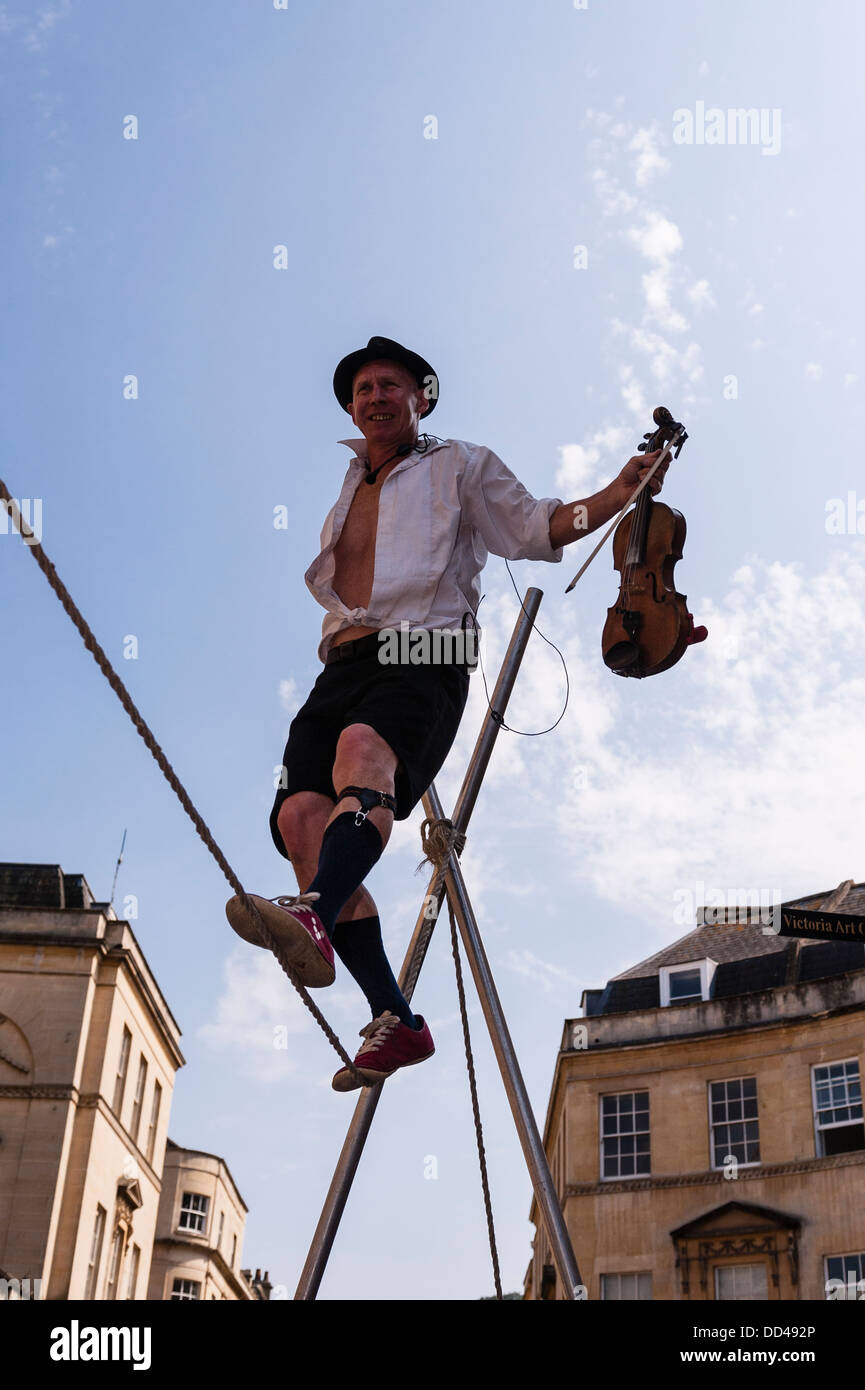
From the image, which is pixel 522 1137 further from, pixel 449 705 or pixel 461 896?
pixel 449 705

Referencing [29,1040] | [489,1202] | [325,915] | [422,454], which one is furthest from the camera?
[29,1040]

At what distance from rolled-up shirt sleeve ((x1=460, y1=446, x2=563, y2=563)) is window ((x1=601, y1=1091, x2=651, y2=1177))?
27.1 metres

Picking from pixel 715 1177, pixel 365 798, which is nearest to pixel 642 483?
pixel 365 798

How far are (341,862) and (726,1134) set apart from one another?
2747cm

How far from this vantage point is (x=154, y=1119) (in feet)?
119

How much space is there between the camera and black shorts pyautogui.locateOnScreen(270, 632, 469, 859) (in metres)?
4.14

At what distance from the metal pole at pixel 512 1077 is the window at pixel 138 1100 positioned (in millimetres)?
29522

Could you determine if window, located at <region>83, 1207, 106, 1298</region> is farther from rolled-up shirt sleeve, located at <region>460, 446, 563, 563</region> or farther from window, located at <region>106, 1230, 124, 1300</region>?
rolled-up shirt sleeve, located at <region>460, 446, 563, 563</region>

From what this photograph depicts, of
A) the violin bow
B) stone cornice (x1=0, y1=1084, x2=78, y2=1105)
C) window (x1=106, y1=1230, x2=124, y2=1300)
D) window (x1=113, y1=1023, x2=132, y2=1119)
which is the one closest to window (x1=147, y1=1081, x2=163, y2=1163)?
window (x1=113, y1=1023, x2=132, y2=1119)

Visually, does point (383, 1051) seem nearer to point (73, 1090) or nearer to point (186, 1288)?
point (73, 1090)
